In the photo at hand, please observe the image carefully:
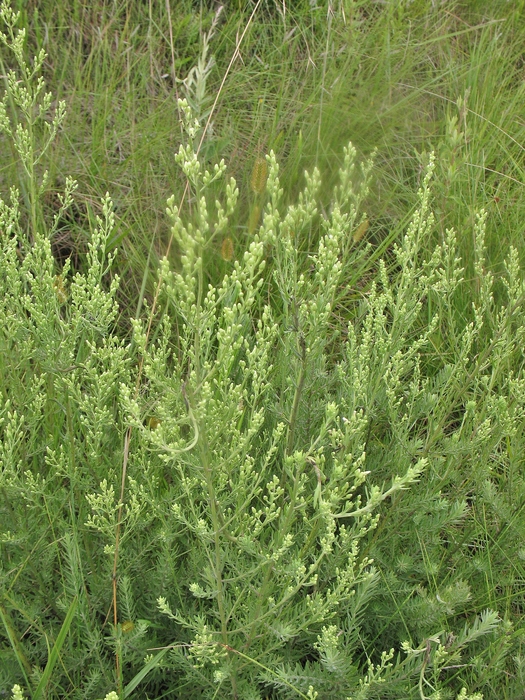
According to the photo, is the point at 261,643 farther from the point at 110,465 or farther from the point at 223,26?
the point at 223,26

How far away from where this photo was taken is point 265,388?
185 cm

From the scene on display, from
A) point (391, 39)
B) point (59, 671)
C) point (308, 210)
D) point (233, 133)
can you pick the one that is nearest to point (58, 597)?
point (59, 671)

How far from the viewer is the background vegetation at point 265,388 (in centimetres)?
170

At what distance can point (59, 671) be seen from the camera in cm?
204

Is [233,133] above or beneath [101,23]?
beneath

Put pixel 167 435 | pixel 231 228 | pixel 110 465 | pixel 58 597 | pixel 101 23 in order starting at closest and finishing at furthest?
pixel 167 435, pixel 58 597, pixel 110 465, pixel 231 228, pixel 101 23

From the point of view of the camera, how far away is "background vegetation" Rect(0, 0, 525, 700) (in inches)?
66.9

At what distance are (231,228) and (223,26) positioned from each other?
68.4 inches

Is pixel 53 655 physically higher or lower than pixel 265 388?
lower

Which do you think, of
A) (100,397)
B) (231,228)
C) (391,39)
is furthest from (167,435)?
(391,39)

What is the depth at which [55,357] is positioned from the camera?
1.99 meters

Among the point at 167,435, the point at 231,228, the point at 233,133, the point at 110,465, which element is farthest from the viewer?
the point at 233,133

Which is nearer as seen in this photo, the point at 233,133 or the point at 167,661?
the point at 167,661

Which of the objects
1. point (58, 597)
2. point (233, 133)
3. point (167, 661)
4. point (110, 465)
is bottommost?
point (167, 661)
